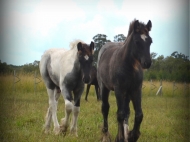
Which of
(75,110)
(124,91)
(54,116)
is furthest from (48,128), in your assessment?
(124,91)

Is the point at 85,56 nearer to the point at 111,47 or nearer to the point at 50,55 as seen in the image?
the point at 111,47

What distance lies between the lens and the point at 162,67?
17547 millimetres

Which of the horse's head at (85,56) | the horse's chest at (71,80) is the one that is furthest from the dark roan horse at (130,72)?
the horse's chest at (71,80)

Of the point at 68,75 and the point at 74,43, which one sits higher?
the point at 74,43

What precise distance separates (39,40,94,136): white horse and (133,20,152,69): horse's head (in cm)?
148

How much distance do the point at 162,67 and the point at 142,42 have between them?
12.8 m

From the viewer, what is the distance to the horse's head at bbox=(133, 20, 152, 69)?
16.1ft

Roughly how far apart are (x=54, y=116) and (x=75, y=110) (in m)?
0.73

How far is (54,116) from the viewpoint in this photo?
24.5ft

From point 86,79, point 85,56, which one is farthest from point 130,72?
point 85,56

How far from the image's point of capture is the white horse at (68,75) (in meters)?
6.57

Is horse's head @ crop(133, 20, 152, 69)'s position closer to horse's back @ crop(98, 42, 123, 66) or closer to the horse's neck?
the horse's neck

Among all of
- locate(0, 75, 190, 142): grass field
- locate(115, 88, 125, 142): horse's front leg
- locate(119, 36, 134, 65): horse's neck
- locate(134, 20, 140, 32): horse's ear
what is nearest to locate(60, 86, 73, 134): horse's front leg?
locate(0, 75, 190, 142): grass field

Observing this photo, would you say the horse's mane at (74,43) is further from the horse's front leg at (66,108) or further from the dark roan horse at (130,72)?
the dark roan horse at (130,72)
